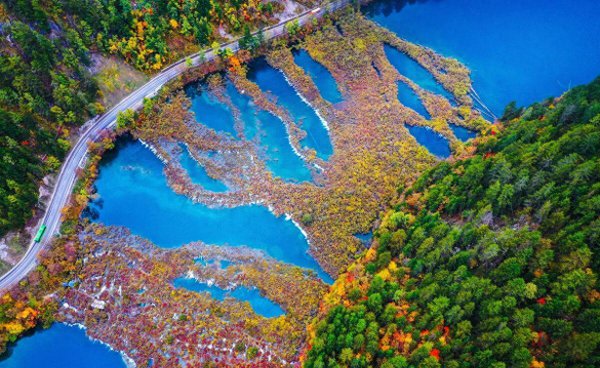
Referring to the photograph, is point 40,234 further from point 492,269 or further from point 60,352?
point 492,269

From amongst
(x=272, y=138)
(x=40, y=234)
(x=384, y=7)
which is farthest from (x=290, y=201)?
(x=384, y=7)

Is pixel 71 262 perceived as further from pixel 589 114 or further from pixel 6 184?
pixel 589 114

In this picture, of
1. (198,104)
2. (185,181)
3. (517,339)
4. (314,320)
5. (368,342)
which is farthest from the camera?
(198,104)

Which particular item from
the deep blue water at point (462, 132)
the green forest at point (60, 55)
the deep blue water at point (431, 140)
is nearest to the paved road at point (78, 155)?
the green forest at point (60, 55)

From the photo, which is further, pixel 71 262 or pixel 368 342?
pixel 71 262

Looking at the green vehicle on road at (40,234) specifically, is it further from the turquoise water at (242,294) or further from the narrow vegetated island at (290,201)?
the turquoise water at (242,294)

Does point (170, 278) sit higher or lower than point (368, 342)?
higher

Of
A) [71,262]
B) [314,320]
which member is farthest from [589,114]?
[71,262]
